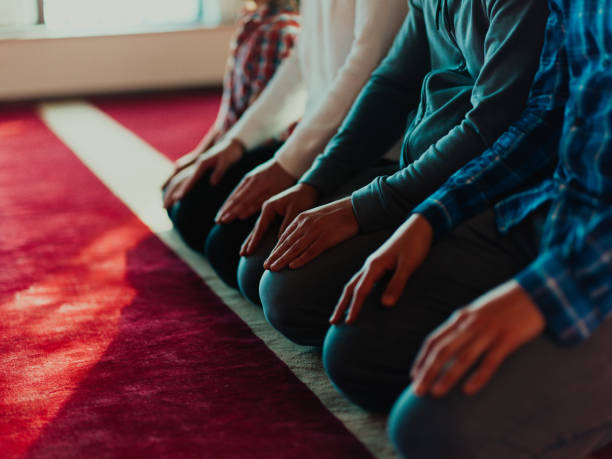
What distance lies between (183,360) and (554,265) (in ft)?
2.67

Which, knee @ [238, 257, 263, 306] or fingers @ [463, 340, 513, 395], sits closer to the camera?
fingers @ [463, 340, 513, 395]

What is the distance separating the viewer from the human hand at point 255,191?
173cm

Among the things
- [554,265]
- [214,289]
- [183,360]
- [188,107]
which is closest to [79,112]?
[188,107]

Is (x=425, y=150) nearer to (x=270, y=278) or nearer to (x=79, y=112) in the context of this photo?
(x=270, y=278)

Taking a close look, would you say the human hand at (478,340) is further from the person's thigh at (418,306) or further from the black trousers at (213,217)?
the black trousers at (213,217)

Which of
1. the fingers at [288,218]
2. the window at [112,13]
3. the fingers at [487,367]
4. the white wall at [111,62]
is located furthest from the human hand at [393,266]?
the window at [112,13]

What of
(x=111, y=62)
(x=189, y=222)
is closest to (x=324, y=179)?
(x=189, y=222)

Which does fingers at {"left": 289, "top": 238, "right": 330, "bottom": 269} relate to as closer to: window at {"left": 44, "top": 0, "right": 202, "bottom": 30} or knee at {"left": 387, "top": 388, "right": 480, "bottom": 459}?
knee at {"left": 387, "top": 388, "right": 480, "bottom": 459}

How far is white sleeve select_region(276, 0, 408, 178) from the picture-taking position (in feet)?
5.75

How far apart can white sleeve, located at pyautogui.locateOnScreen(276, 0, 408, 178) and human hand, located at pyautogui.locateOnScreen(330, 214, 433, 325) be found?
615mm

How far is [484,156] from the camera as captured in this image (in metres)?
1.26

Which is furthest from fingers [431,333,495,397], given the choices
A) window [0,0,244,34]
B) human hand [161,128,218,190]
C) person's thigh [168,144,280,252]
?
window [0,0,244,34]

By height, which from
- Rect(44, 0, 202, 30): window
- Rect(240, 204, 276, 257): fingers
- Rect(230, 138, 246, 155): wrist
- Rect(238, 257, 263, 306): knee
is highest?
Rect(240, 204, 276, 257): fingers

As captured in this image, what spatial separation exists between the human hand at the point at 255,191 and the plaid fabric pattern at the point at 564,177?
0.57 meters
